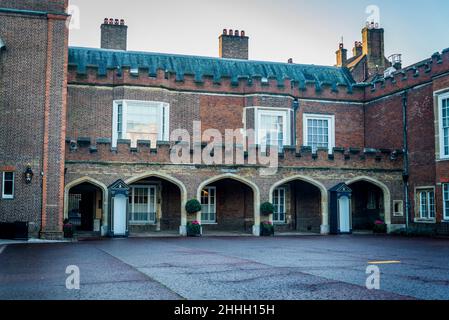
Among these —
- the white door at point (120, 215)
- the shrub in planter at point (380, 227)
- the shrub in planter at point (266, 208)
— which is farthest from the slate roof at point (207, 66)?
the shrub in planter at point (380, 227)

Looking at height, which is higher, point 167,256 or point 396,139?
point 396,139

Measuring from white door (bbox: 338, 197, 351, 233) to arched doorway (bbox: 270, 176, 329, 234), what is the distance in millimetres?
2082

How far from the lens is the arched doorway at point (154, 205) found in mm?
24719

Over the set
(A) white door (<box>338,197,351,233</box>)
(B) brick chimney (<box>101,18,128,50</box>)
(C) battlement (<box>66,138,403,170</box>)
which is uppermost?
(B) brick chimney (<box>101,18,128,50</box>)

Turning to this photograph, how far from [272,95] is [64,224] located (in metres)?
11.7

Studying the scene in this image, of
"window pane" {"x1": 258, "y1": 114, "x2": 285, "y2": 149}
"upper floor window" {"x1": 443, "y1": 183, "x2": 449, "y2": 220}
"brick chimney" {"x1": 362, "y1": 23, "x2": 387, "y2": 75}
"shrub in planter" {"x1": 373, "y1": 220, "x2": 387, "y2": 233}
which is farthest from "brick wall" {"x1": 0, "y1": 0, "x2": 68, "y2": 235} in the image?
"brick chimney" {"x1": 362, "y1": 23, "x2": 387, "y2": 75}

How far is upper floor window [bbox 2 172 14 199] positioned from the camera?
19328mm

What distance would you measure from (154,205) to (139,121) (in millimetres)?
3936

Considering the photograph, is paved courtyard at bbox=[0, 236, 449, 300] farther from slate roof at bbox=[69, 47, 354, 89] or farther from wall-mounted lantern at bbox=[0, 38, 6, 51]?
slate roof at bbox=[69, 47, 354, 89]

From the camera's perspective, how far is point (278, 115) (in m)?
26.6

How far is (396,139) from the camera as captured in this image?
2538 centimetres

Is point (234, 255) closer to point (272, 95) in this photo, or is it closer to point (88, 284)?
point (88, 284)

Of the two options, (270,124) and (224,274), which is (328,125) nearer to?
(270,124)
